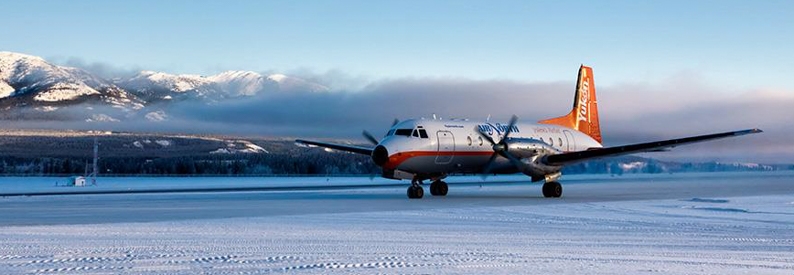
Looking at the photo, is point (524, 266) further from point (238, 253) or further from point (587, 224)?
point (587, 224)

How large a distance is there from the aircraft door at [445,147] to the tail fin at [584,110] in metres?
9.08

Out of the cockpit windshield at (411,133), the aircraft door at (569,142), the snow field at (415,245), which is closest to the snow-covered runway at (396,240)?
the snow field at (415,245)

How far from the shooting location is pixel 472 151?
35.6 m

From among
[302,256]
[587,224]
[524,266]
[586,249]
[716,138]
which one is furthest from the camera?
[716,138]

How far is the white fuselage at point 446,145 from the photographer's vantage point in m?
33.3

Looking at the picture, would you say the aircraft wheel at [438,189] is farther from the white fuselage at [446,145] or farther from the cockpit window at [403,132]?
the cockpit window at [403,132]

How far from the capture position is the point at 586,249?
14.2m

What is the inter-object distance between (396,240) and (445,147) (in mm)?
18971

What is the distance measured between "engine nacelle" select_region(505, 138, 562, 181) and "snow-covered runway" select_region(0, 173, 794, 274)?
8.56 metres

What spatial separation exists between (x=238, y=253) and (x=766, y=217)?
15.4 metres

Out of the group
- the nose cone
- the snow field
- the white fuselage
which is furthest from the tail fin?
the snow field

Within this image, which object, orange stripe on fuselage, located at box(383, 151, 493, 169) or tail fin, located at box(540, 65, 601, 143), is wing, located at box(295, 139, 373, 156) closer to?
orange stripe on fuselage, located at box(383, 151, 493, 169)

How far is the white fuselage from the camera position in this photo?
1313 inches

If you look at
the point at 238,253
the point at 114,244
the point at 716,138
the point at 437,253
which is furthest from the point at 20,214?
the point at 716,138
